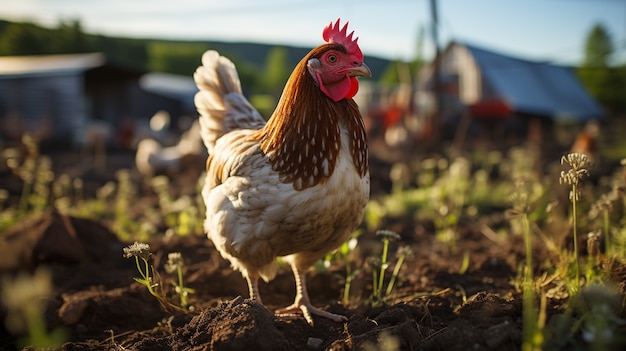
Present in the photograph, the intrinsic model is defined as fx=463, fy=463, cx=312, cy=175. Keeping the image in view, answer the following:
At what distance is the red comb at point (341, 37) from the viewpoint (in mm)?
2676

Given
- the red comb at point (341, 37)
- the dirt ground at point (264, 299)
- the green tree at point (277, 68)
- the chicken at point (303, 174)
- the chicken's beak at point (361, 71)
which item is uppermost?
the green tree at point (277, 68)

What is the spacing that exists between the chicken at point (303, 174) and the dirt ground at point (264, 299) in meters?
0.39

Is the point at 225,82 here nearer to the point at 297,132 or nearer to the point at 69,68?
the point at 297,132

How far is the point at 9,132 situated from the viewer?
1557 cm

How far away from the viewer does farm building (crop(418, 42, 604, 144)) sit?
26391 mm

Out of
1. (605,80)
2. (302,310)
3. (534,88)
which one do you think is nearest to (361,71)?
(302,310)

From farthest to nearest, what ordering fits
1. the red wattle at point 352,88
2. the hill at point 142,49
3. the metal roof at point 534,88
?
the hill at point 142,49
the metal roof at point 534,88
the red wattle at point 352,88

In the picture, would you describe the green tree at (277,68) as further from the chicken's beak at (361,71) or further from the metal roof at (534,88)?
the chicken's beak at (361,71)

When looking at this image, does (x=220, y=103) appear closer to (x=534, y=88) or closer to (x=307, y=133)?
(x=307, y=133)

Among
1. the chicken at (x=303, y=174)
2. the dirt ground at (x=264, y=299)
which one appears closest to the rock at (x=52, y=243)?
the dirt ground at (x=264, y=299)

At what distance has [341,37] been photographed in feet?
8.98

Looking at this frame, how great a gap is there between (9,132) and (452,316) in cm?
1720

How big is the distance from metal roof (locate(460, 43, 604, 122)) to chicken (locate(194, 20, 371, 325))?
2533cm

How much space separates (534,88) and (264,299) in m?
31.0
